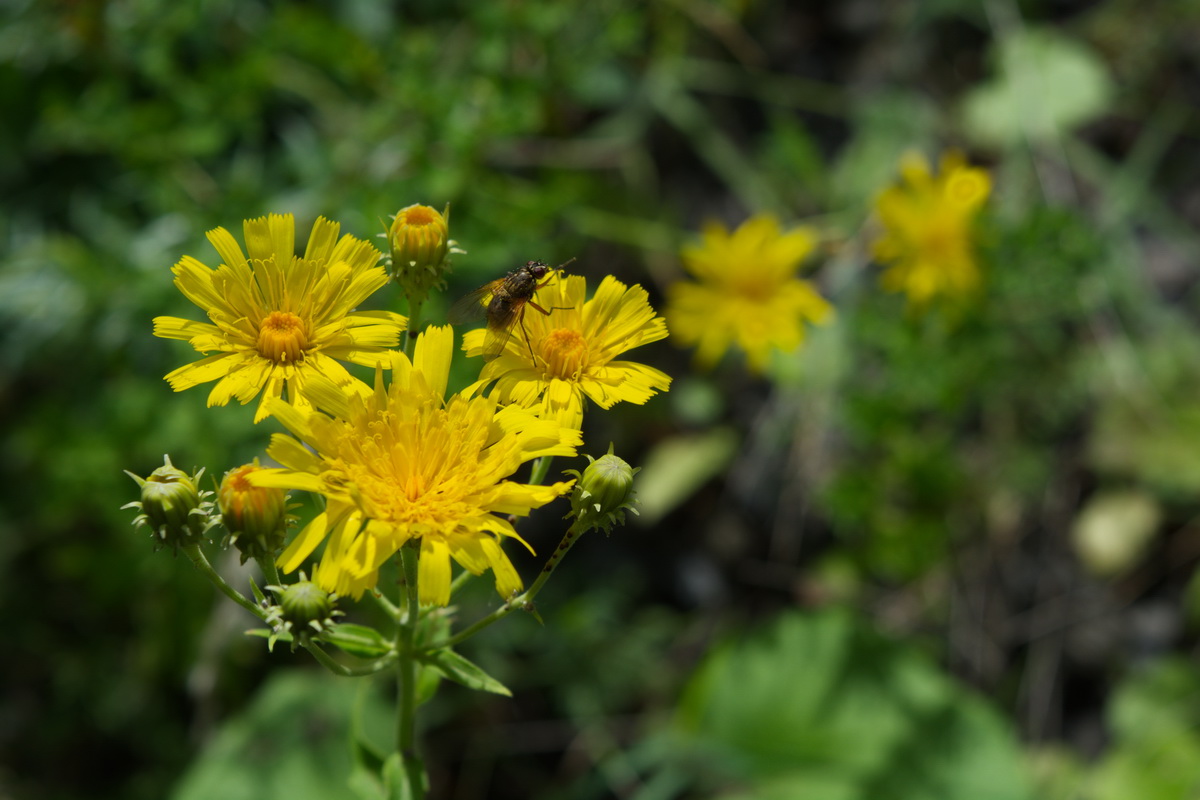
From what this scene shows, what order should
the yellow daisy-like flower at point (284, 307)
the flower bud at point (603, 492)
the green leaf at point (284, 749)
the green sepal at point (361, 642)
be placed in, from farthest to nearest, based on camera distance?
the green leaf at point (284, 749) → the yellow daisy-like flower at point (284, 307) → the green sepal at point (361, 642) → the flower bud at point (603, 492)

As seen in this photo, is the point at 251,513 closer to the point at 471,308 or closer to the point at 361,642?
the point at 361,642

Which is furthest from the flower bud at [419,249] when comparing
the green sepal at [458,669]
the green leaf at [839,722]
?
the green leaf at [839,722]

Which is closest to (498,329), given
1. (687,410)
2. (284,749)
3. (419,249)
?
(419,249)

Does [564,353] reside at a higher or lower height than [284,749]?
higher

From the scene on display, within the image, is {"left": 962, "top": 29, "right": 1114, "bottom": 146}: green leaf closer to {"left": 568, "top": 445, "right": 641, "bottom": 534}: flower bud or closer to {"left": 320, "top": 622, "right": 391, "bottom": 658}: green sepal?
{"left": 568, "top": 445, "right": 641, "bottom": 534}: flower bud

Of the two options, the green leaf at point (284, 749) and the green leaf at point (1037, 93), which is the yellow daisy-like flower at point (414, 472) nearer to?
the green leaf at point (284, 749)

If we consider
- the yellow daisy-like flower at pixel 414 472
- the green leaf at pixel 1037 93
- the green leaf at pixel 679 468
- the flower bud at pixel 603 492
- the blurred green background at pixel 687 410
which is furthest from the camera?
the green leaf at pixel 1037 93
